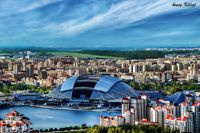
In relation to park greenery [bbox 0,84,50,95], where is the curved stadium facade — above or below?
above

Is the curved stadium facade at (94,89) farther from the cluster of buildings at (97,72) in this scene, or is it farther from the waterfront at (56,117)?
the cluster of buildings at (97,72)

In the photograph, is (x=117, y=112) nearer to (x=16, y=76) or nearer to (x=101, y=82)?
(x=101, y=82)

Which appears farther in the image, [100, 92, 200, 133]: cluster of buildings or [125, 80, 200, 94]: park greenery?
[125, 80, 200, 94]: park greenery

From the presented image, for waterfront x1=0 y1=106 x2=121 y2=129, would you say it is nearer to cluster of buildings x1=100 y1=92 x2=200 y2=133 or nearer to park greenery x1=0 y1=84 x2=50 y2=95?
cluster of buildings x1=100 y1=92 x2=200 y2=133

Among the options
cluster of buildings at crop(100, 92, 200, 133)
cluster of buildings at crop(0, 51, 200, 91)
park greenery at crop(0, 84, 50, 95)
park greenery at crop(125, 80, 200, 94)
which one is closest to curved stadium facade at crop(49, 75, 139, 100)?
park greenery at crop(125, 80, 200, 94)

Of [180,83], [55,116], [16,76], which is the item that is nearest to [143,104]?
[55,116]

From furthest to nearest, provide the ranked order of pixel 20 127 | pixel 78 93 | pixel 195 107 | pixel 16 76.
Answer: pixel 16 76 < pixel 78 93 < pixel 195 107 < pixel 20 127

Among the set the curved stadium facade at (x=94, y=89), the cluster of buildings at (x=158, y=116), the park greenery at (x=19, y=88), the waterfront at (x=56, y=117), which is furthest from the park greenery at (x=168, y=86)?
the cluster of buildings at (x=158, y=116)

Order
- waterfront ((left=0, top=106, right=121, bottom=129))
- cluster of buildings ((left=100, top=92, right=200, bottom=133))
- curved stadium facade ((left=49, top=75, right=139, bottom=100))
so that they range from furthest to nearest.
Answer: curved stadium facade ((left=49, top=75, right=139, bottom=100))
waterfront ((left=0, top=106, right=121, bottom=129))
cluster of buildings ((left=100, top=92, right=200, bottom=133))

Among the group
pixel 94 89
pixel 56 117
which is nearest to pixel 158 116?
pixel 56 117
